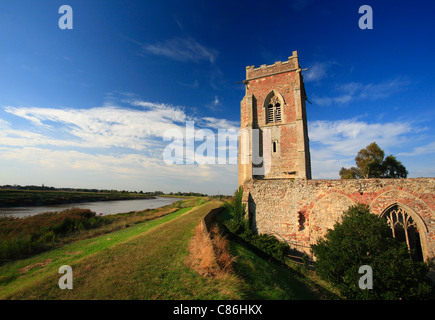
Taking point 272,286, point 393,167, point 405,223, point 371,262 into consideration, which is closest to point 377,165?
point 393,167

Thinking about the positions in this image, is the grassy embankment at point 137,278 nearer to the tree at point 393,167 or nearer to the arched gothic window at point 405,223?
the arched gothic window at point 405,223

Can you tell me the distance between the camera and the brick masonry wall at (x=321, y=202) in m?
9.12

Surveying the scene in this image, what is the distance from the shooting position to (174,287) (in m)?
4.50

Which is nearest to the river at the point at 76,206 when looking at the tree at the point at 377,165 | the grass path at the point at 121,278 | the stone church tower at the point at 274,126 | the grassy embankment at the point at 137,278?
the grass path at the point at 121,278

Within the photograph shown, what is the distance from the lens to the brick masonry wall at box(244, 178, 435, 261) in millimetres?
9117

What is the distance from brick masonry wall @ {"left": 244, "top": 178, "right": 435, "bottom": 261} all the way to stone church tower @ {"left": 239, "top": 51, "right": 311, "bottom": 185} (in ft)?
12.3

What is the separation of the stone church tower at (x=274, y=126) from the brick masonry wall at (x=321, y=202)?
12.3 feet

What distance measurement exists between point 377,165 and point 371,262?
28.6m

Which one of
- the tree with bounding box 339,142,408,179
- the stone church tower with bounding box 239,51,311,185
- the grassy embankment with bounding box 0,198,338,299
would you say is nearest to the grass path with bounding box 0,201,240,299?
the grassy embankment with bounding box 0,198,338,299

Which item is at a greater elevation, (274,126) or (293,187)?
(274,126)

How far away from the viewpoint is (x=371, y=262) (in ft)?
23.1

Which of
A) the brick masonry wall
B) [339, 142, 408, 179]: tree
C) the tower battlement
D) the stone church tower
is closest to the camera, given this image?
the brick masonry wall

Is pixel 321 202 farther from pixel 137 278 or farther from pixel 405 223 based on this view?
pixel 137 278

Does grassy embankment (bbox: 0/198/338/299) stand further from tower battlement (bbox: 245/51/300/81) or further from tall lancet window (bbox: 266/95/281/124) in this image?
tower battlement (bbox: 245/51/300/81)
